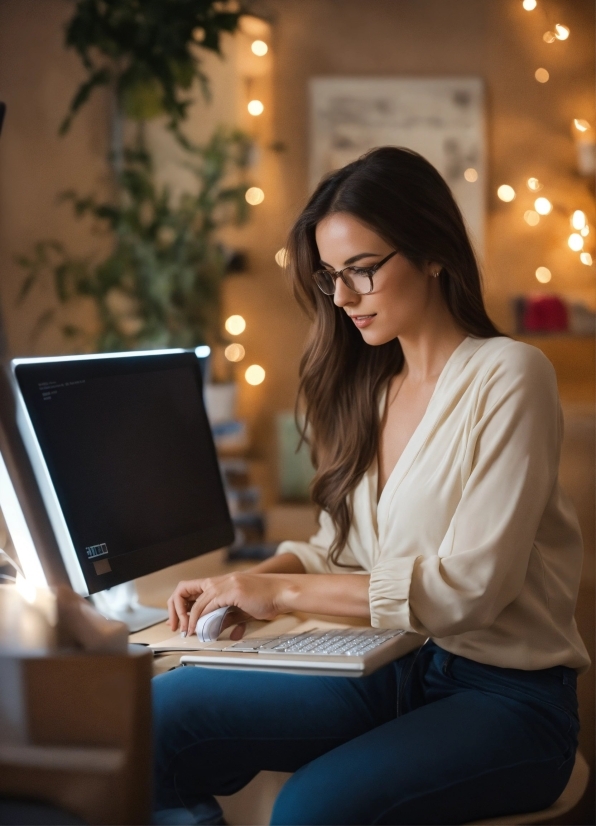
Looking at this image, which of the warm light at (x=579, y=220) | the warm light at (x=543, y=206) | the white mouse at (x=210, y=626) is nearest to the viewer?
the white mouse at (x=210, y=626)

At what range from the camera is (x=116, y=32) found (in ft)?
8.10

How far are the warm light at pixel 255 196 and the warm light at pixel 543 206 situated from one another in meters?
1.30

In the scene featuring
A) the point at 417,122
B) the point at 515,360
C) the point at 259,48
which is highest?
the point at 259,48

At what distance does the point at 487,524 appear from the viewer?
124 centimetres

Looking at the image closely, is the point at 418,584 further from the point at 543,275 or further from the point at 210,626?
the point at 543,275

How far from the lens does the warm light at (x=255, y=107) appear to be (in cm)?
439

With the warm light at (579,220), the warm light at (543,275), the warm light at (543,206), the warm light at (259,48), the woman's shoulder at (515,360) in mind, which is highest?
the warm light at (259,48)

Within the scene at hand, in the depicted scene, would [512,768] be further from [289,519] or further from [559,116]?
[559,116]

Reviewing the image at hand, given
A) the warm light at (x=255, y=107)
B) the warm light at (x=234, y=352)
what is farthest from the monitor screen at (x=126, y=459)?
→ the warm light at (x=255, y=107)

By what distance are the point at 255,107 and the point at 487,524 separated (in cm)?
357

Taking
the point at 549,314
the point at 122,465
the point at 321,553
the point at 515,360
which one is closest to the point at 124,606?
the point at 122,465

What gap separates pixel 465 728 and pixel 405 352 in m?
0.65

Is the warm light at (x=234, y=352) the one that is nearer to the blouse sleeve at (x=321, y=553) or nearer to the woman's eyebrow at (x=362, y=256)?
the blouse sleeve at (x=321, y=553)

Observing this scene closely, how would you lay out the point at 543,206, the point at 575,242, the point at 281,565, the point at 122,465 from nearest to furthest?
1. the point at 122,465
2. the point at 281,565
3. the point at 575,242
4. the point at 543,206
